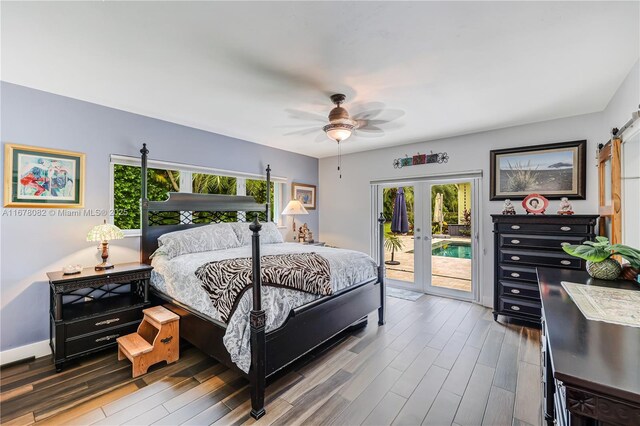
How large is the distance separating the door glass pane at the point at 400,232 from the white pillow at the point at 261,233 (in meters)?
2.10

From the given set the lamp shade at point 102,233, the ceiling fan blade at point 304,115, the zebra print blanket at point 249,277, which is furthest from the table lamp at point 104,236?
the ceiling fan blade at point 304,115

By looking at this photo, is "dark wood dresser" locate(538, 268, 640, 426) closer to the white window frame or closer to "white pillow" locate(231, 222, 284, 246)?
"white pillow" locate(231, 222, 284, 246)

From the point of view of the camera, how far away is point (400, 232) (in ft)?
16.4

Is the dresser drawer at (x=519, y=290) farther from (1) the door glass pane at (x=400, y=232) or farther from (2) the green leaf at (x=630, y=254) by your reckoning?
(2) the green leaf at (x=630, y=254)

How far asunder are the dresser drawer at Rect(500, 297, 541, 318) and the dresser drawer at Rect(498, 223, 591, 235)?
2.74 feet

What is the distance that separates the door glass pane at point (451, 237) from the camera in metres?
4.35

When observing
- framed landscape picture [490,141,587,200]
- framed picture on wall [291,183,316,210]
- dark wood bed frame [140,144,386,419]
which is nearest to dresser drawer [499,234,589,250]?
framed landscape picture [490,141,587,200]

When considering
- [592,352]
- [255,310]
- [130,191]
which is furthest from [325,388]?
[130,191]

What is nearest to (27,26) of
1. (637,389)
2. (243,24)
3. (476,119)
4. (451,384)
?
(243,24)

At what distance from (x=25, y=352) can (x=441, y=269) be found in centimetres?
517

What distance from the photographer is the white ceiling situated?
1.66 metres

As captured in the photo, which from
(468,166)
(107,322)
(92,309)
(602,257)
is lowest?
(107,322)

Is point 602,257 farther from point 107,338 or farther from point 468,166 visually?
point 107,338

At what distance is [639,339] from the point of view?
961 millimetres
